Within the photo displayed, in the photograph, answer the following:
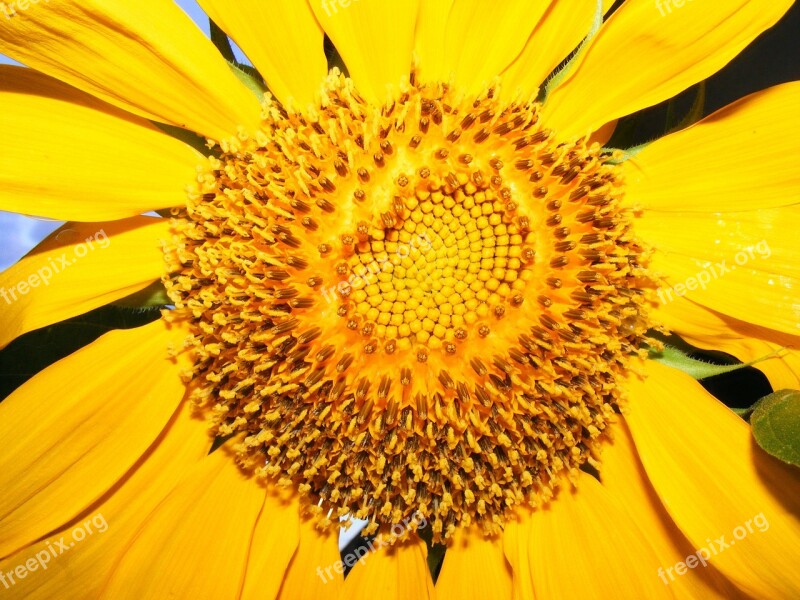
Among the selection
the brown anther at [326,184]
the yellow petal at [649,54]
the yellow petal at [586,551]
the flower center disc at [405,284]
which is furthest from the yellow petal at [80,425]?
the yellow petal at [649,54]

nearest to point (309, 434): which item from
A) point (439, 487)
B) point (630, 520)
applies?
point (439, 487)

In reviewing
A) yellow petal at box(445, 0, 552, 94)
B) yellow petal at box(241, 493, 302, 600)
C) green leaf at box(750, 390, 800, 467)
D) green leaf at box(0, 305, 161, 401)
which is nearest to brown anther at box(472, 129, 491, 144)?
yellow petal at box(445, 0, 552, 94)

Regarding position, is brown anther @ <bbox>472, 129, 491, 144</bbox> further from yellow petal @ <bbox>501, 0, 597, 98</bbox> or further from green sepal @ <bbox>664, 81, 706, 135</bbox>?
green sepal @ <bbox>664, 81, 706, 135</bbox>

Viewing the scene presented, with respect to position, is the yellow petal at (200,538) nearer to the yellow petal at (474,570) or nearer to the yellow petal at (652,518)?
the yellow petal at (474,570)

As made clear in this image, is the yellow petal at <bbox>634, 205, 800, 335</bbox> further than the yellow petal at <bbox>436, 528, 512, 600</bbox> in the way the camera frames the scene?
No

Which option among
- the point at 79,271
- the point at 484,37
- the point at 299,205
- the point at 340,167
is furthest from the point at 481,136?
the point at 79,271

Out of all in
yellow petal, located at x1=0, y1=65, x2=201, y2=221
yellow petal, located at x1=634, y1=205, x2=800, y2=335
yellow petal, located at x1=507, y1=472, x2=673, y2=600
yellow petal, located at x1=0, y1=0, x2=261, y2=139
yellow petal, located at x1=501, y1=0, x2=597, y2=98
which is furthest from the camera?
yellow petal, located at x1=507, y1=472, x2=673, y2=600
